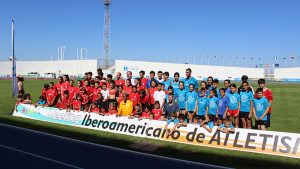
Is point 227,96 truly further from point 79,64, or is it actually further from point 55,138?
point 79,64

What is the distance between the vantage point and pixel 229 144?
31.4 feet

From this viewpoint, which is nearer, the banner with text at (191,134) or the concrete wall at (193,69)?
the banner with text at (191,134)

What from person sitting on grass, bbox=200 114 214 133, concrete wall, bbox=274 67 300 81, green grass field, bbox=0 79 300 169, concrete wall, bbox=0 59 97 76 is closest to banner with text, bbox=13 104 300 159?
person sitting on grass, bbox=200 114 214 133

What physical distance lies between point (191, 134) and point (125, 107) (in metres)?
2.93

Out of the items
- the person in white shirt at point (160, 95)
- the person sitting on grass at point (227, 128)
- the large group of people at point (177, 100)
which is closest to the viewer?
the person sitting on grass at point (227, 128)

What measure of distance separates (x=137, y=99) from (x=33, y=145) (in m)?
4.16

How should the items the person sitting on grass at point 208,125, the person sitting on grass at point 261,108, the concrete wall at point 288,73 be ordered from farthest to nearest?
1. the concrete wall at point 288,73
2. the person sitting on grass at point 261,108
3. the person sitting on grass at point 208,125

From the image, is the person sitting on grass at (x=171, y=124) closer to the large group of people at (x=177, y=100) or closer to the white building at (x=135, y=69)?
the large group of people at (x=177, y=100)

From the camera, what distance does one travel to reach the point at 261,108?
33.3ft

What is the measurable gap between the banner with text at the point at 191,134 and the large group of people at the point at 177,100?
0.23 meters

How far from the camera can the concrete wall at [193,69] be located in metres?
73.5

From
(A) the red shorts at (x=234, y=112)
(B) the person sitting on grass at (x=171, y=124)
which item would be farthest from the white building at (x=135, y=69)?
(A) the red shorts at (x=234, y=112)

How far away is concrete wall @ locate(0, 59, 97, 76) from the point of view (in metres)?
77.2

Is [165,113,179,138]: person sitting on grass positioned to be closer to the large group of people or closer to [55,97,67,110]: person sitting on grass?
the large group of people
